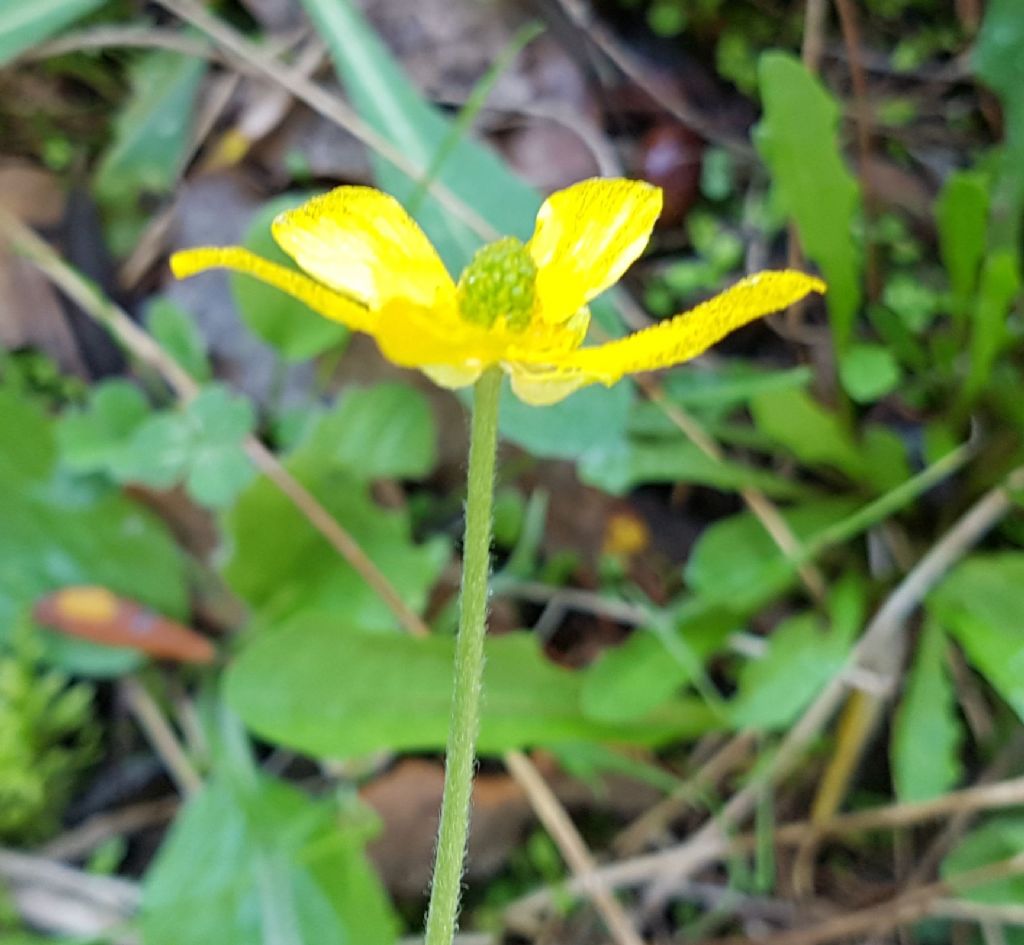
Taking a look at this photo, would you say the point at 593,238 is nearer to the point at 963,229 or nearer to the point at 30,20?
the point at 963,229

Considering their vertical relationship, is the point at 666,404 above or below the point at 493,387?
below

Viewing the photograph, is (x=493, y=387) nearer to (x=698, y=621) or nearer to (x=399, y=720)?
(x=399, y=720)

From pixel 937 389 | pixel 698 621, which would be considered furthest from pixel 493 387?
pixel 937 389

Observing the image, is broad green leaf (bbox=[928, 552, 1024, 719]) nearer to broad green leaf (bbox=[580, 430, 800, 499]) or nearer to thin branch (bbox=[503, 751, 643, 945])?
broad green leaf (bbox=[580, 430, 800, 499])

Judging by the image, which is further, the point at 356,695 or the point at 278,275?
the point at 356,695

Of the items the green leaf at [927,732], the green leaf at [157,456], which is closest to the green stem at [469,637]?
the green leaf at [927,732]

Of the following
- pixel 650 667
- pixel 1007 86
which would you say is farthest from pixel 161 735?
pixel 1007 86
